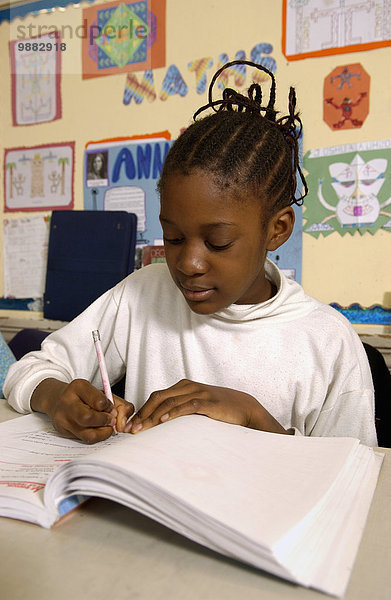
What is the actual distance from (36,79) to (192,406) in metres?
1.96

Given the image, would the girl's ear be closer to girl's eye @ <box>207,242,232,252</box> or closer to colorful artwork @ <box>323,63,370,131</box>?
girl's eye @ <box>207,242,232,252</box>

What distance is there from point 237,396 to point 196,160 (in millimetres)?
337

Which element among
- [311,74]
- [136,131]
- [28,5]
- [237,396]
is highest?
[28,5]

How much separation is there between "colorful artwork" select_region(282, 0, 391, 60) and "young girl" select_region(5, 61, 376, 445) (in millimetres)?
878

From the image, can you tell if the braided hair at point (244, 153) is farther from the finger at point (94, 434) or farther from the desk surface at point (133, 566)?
the desk surface at point (133, 566)

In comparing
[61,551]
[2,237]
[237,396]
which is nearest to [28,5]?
[2,237]

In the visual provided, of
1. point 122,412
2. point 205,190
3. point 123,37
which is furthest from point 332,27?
point 122,412

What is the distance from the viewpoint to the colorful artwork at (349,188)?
1.52 meters

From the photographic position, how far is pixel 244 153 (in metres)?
0.73

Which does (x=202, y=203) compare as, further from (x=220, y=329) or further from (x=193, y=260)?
(x=220, y=329)

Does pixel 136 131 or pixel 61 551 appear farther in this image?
pixel 136 131

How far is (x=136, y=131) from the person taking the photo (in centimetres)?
189

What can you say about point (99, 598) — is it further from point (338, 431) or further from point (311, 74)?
point (311, 74)

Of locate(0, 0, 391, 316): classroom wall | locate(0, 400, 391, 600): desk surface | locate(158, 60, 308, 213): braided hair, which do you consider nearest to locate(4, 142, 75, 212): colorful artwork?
locate(0, 0, 391, 316): classroom wall
